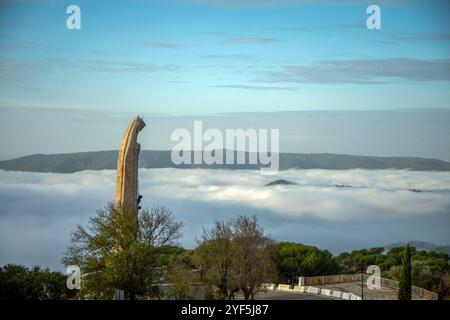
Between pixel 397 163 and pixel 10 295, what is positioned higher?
pixel 397 163

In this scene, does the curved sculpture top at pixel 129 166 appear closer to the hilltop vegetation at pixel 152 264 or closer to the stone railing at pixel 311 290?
the hilltop vegetation at pixel 152 264

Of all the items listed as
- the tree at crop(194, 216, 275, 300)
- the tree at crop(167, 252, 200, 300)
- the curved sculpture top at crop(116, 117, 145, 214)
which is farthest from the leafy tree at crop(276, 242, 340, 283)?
the curved sculpture top at crop(116, 117, 145, 214)

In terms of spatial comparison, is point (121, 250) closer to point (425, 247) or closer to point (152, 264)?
point (152, 264)
